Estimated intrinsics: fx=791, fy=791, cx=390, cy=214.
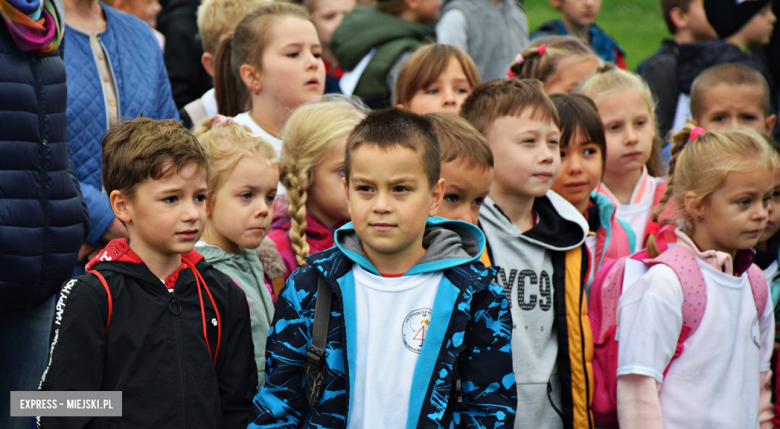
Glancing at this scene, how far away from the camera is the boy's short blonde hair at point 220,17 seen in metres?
5.25

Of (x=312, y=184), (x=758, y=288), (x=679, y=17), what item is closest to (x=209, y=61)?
(x=312, y=184)

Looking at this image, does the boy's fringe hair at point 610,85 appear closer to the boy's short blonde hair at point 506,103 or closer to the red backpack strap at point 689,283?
the boy's short blonde hair at point 506,103

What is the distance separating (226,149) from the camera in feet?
11.2

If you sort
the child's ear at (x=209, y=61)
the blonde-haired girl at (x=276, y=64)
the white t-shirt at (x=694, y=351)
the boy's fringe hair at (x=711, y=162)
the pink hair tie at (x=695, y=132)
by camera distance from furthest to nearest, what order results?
the child's ear at (x=209, y=61) < the blonde-haired girl at (x=276, y=64) < the pink hair tie at (x=695, y=132) < the boy's fringe hair at (x=711, y=162) < the white t-shirt at (x=694, y=351)

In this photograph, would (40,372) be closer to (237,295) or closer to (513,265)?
(237,295)

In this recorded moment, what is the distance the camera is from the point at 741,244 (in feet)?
12.0

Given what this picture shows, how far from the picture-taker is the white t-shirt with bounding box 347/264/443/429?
8.61 ft

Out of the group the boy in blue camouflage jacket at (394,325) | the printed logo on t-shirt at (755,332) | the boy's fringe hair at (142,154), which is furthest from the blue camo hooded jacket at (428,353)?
the printed logo on t-shirt at (755,332)

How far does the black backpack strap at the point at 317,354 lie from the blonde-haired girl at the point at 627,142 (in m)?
2.25

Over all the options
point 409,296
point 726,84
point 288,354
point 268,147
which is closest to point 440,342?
point 409,296

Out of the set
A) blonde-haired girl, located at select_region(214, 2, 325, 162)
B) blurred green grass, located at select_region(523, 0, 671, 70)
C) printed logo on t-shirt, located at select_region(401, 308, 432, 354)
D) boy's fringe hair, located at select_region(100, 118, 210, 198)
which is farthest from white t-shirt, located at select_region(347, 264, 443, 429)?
blurred green grass, located at select_region(523, 0, 671, 70)

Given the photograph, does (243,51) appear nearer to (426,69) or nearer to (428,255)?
(426,69)

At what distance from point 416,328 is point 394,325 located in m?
0.08

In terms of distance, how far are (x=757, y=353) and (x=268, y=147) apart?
243 cm
